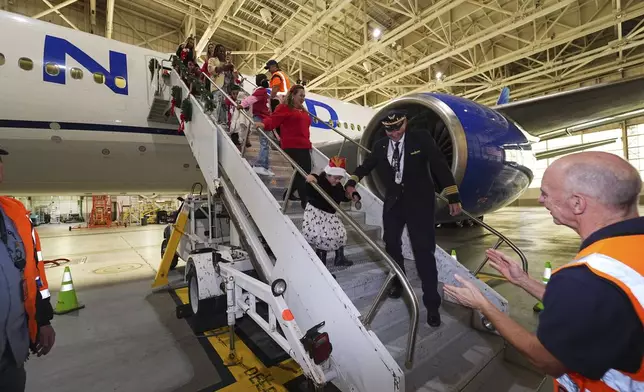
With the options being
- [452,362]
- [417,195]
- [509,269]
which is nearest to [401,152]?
[417,195]

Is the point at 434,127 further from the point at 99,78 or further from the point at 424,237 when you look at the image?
the point at 99,78

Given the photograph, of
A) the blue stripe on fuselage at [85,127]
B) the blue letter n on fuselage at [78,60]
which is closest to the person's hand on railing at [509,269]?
the blue stripe on fuselage at [85,127]

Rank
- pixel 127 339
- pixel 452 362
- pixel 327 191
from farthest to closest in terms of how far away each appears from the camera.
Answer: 1. pixel 127 339
2. pixel 327 191
3. pixel 452 362

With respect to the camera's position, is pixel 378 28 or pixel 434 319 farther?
pixel 378 28

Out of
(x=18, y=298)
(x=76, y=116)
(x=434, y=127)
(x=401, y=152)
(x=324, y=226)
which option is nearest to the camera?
(x=18, y=298)

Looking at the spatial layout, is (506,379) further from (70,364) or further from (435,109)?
(70,364)

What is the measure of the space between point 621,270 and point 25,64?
556 centimetres

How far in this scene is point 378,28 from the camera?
9711 millimetres

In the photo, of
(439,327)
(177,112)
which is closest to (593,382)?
(439,327)

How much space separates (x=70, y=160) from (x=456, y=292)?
5.08 m

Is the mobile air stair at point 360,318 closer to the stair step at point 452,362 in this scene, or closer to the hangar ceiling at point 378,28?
the stair step at point 452,362

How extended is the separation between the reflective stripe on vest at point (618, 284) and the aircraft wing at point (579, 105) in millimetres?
4425

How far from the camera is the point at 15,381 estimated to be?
122 cm

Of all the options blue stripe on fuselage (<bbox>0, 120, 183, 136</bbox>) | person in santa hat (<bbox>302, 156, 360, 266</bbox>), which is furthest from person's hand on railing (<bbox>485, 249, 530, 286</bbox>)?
blue stripe on fuselage (<bbox>0, 120, 183, 136</bbox>)
